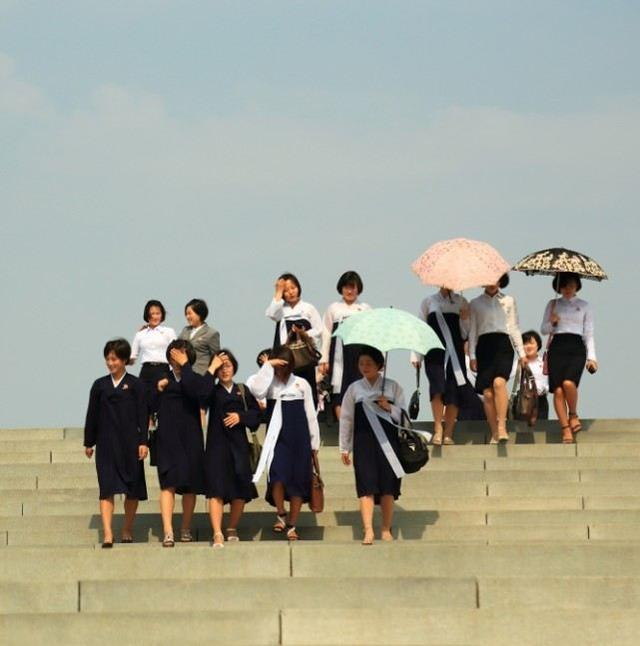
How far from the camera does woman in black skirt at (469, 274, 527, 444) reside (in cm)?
1938

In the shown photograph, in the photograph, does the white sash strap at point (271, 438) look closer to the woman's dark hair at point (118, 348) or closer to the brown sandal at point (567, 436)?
the woman's dark hair at point (118, 348)

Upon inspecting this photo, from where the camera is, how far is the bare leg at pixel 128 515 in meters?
16.3

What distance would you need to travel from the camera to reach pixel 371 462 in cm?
1602

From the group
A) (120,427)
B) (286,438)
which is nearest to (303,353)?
(286,438)

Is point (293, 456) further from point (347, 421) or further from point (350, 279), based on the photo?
point (350, 279)

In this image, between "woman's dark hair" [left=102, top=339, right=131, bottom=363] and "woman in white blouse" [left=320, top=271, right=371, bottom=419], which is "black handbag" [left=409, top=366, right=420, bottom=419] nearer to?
"woman in white blouse" [left=320, top=271, right=371, bottom=419]

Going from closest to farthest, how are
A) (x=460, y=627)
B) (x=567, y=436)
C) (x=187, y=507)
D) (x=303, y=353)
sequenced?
1. (x=460, y=627)
2. (x=187, y=507)
3. (x=303, y=353)
4. (x=567, y=436)

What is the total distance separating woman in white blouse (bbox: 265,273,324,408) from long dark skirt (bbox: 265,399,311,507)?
2.69 metres

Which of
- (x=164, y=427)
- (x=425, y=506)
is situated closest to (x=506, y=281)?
(x=425, y=506)

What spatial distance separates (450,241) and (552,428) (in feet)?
8.23

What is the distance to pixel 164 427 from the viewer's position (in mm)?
16312

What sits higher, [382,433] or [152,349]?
[152,349]

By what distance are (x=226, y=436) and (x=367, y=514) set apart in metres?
1.36

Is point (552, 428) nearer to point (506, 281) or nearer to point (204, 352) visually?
point (506, 281)
